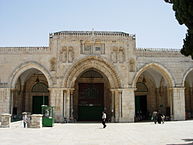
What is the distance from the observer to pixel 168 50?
894 inches

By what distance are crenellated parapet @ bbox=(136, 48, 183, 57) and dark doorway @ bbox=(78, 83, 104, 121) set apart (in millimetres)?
5955

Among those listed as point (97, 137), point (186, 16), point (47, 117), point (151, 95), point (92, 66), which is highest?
point (186, 16)

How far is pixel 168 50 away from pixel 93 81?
7714 millimetres

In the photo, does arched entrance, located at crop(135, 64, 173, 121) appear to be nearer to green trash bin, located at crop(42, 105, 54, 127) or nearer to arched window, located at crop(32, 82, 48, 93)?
arched window, located at crop(32, 82, 48, 93)

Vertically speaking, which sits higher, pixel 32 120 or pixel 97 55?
pixel 97 55

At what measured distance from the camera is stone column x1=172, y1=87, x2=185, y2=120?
22281mm

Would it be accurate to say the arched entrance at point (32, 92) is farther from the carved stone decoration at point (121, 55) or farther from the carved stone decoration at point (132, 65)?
the carved stone decoration at point (132, 65)

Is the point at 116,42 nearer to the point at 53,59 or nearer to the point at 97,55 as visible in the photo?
the point at 97,55

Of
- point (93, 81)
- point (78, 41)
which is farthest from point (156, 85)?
point (78, 41)

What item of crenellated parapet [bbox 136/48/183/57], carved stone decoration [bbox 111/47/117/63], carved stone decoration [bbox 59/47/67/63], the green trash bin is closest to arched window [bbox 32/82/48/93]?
carved stone decoration [bbox 59/47/67/63]

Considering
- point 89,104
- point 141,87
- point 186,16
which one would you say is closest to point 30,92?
point 89,104

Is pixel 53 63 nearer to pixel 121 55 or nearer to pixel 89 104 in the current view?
pixel 121 55

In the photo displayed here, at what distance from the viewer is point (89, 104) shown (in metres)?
25.0

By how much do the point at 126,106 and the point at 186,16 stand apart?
1315 centimetres
